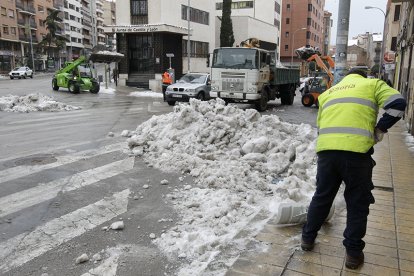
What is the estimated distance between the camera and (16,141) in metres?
9.73

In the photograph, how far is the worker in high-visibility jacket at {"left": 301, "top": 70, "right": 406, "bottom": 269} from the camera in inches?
129

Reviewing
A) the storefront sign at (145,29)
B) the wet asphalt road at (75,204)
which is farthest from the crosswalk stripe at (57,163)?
the storefront sign at (145,29)

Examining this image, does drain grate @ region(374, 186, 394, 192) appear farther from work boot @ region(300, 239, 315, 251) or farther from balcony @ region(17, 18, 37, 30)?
balcony @ region(17, 18, 37, 30)

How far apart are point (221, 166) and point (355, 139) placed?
3.47 meters

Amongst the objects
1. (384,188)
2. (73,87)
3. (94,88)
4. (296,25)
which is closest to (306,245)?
(384,188)

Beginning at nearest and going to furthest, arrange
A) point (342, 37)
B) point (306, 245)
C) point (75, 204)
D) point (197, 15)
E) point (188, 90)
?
point (306, 245) → point (75, 204) → point (342, 37) → point (188, 90) → point (197, 15)

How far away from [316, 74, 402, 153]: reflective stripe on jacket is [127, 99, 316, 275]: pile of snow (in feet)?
4.86

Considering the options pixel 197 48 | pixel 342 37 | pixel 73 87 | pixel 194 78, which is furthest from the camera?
pixel 197 48

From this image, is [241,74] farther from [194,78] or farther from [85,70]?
[85,70]

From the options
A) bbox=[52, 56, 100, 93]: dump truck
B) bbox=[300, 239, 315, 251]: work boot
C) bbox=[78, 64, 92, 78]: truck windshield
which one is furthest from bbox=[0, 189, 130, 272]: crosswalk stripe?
bbox=[78, 64, 92, 78]: truck windshield

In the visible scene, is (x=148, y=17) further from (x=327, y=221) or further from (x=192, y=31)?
(x=327, y=221)

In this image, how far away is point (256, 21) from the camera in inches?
2047

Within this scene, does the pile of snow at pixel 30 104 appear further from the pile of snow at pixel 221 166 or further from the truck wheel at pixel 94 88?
the truck wheel at pixel 94 88

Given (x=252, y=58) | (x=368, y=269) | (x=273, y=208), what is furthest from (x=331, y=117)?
(x=252, y=58)
